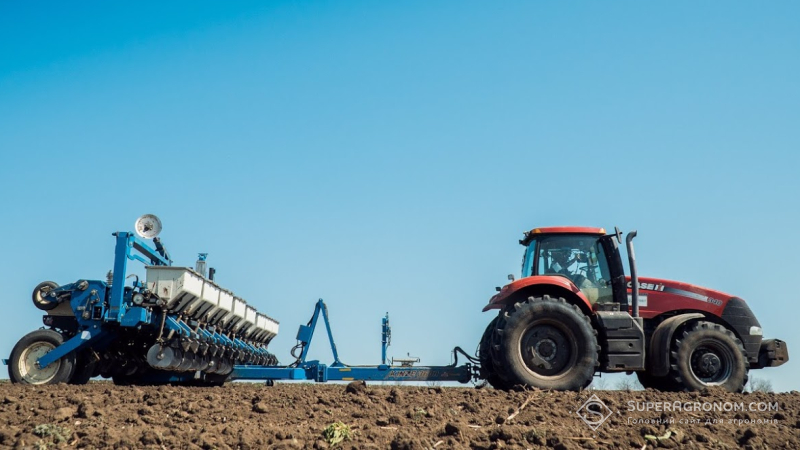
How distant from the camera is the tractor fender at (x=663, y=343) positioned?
888 cm

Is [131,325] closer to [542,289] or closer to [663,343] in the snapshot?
[542,289]

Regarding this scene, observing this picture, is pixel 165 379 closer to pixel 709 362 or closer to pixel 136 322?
pixel 136 322

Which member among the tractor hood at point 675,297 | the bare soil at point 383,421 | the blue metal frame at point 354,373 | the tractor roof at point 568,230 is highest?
the tractor roof at point 568,230

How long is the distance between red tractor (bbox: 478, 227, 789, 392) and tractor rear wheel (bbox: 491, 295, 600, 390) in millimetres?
12

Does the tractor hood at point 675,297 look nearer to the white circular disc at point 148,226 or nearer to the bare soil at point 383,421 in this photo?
the bare soil at point 383,421

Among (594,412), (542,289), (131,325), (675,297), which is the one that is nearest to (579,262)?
(542,289)

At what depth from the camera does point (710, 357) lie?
8984mm

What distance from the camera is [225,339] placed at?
1248 centimetres

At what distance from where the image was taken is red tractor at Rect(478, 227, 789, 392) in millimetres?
8398

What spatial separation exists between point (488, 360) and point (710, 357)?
2.87 metres

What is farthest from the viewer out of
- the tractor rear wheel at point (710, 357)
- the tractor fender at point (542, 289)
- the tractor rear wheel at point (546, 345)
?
the tractor rear wheel at point (710, 357)

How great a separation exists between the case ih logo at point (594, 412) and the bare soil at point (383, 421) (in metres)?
0.08

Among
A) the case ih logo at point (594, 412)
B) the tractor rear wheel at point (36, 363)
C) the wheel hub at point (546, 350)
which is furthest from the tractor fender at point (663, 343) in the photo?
Result: the tractor rear wheel at point (36, 363)

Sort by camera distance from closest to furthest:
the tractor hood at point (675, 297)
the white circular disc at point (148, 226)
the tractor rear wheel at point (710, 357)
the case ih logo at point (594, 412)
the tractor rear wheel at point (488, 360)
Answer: the case ih logo at point (594, 412)
the tractor rear wheel at point (710, 357)
the tractor rear wheel at point (488, 360)
the tractor hood at point (675, 297)
the white circular disc at point (148, 226)
